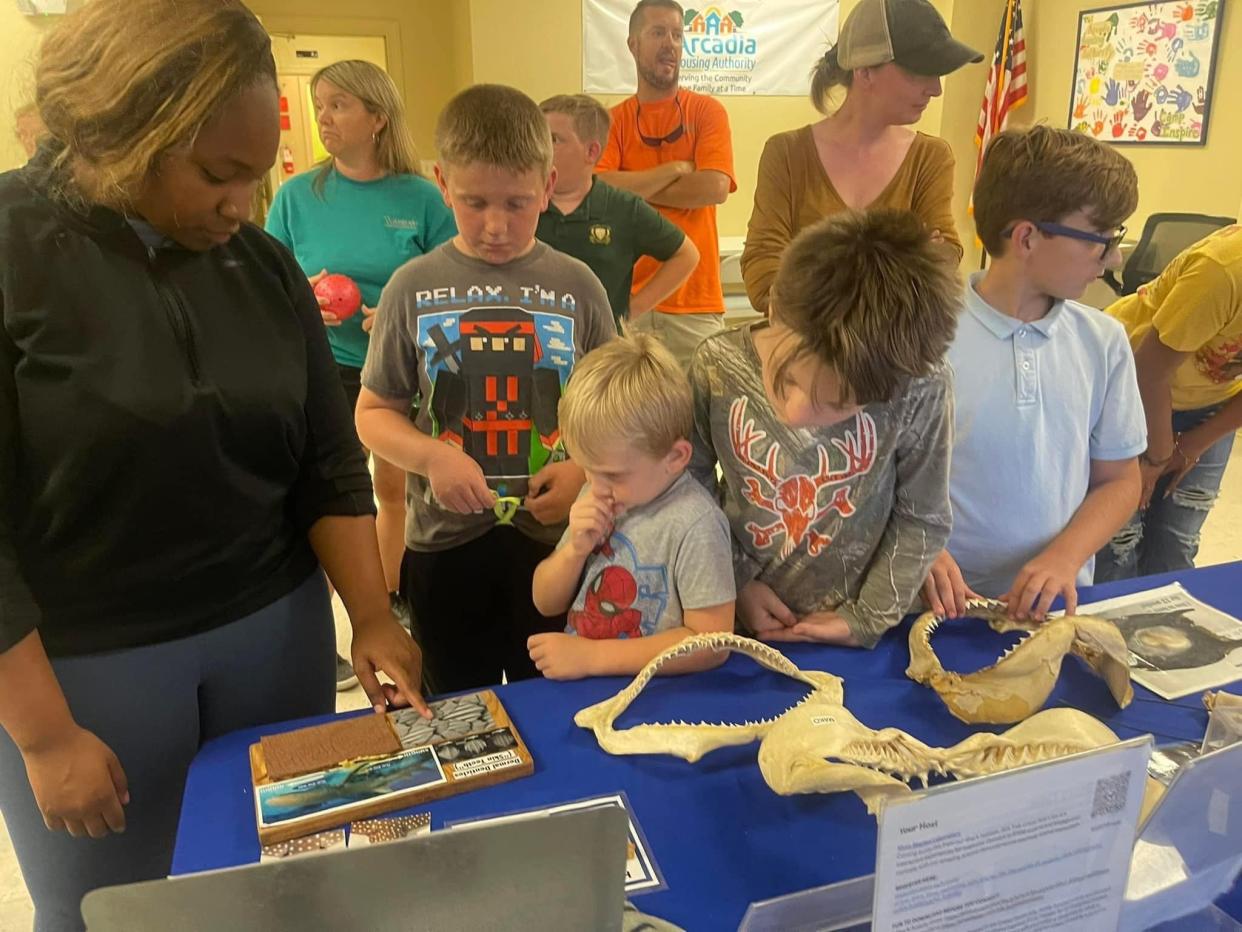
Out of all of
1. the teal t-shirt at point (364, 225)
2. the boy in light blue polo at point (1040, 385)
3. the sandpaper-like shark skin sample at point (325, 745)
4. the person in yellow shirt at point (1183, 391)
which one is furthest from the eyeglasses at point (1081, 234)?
the teal t-shirt at point (364, 225)

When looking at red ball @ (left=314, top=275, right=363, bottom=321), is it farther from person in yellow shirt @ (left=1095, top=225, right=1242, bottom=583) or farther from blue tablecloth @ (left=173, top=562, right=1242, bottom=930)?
person in yellow shirt @ (left=1095, top=225, right=1242, bottom=583)

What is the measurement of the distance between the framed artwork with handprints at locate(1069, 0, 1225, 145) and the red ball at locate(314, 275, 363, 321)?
13.2ft

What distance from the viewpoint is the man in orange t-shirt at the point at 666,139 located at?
9.23 ft

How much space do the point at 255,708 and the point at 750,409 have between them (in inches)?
29.0

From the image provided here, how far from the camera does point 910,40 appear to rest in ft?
5.81

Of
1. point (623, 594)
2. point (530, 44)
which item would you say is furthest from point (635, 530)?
point (530, 44)

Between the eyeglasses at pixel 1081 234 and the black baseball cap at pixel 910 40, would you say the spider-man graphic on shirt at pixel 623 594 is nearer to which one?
the eyeglasses at pixel 1081 234

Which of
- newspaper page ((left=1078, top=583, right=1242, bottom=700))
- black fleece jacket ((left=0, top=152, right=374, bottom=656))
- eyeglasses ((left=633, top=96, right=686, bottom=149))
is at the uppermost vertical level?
eyeglasses ((left=633, top=96, right=686, bottom=149))

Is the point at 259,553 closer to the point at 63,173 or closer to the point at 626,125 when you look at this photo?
the point at 63,173

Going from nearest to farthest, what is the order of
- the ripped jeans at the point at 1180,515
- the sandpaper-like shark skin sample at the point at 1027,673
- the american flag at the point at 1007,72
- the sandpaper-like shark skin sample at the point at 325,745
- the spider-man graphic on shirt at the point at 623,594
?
1. the sandpaper-like shark skin sample at the point at 325,745
2. the sandpaper-like shark skin sample at the point at 1027,673
3. the spider-man graphic on shirt at the point at 623,594
4. the ripped jeans at the point at 1180,515
5. the american flag at the point at 1007,72

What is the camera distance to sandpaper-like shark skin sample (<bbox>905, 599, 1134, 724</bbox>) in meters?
1.05

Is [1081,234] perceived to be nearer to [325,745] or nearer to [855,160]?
[855,160]

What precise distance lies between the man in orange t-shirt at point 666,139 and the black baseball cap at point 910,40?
1.07 meters

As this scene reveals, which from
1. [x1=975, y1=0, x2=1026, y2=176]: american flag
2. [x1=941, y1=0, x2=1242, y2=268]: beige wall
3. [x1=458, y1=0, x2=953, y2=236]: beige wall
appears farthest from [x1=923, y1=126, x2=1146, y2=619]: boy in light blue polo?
[x1=975, y1=0, x2=1026, y2=176]: american flag
